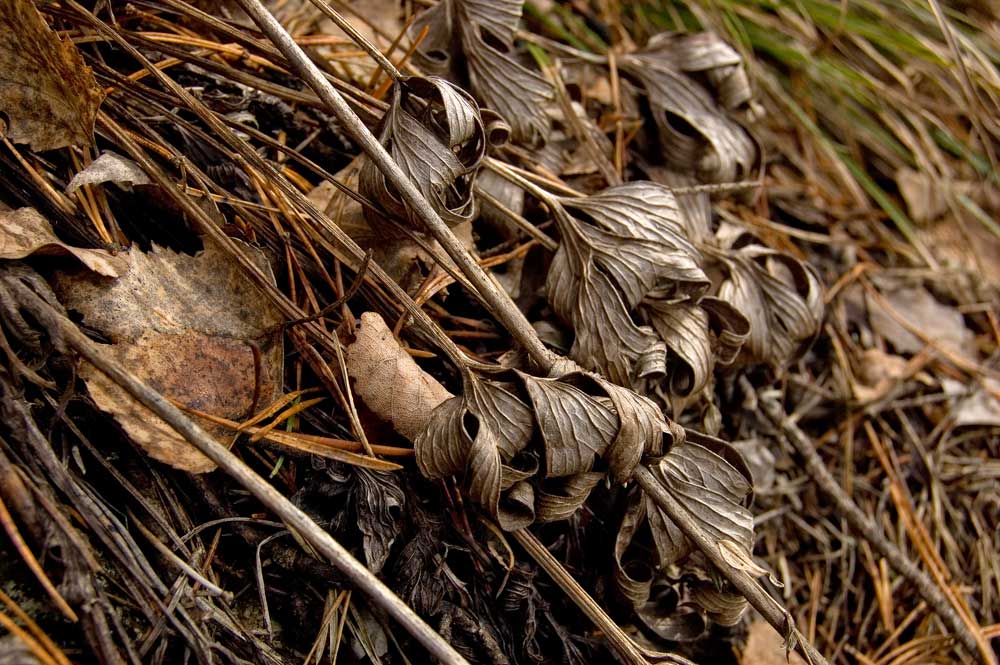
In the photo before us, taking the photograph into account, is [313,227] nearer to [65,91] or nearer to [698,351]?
[65,91]

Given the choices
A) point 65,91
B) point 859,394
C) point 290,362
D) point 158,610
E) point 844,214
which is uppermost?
point 65,91

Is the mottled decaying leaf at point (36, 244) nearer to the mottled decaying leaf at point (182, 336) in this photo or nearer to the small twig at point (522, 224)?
the mottled decaying leaf at point (182, 336)

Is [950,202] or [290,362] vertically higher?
[290,362]

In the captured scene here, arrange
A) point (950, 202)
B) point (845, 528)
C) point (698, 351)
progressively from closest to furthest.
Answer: point (698, 351), point (845, 528), point (950, 202)

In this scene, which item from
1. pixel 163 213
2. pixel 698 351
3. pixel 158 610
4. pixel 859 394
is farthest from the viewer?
pixel 859 394

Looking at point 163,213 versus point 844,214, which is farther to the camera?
point 844,214

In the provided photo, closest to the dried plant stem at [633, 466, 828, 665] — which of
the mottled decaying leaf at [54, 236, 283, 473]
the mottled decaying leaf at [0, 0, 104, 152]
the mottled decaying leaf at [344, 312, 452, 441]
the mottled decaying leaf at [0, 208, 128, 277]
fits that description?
the mottled decaying leaf at [344, 312, 452, 441]

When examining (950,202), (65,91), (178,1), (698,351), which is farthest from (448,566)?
(950,202)
